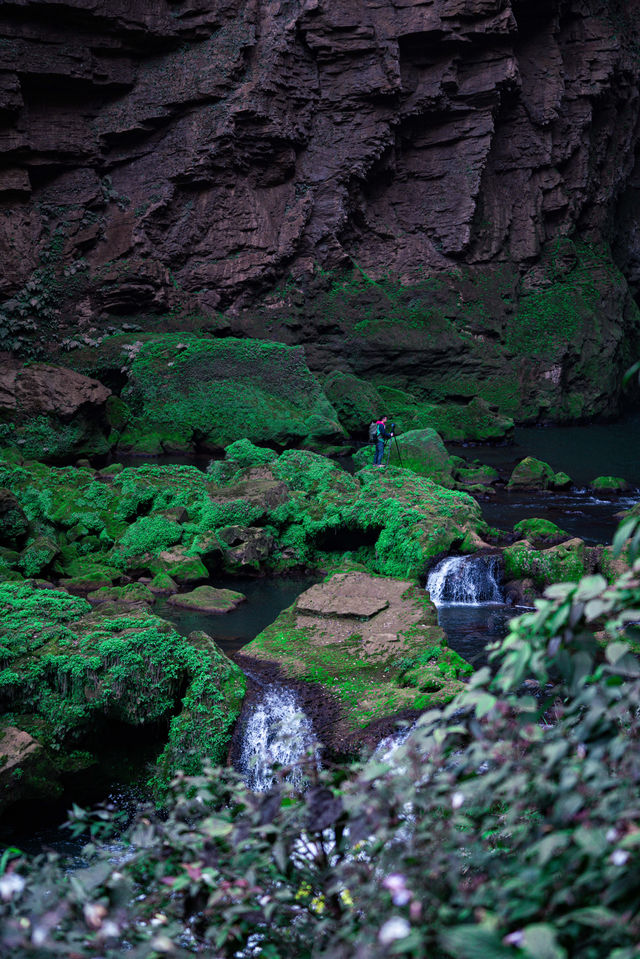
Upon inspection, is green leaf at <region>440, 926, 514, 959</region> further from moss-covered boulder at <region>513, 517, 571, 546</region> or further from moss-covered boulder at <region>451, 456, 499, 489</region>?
moss-covered boulder at <region>451, 456, 499, 489</region>

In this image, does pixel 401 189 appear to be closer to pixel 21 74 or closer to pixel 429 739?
pixel 21 74

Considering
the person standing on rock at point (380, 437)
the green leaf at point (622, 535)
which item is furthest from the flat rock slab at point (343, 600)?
the person standing on rock at point (380, 437)

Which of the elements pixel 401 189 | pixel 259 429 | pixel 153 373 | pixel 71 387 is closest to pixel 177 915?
pixel 71 387

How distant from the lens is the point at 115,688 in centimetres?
613

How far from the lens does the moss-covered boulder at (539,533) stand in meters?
12.6

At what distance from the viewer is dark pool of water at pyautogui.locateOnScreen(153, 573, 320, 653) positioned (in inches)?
365

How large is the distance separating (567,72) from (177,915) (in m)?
39.6

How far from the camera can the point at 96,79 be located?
28.6 metres

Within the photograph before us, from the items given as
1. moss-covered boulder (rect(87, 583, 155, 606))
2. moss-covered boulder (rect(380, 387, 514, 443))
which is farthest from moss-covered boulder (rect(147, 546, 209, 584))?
moss-covered boulder (rect(380, 387, 514, 443))

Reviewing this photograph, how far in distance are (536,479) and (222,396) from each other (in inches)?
408

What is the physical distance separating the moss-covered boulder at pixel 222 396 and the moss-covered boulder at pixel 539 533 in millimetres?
10312

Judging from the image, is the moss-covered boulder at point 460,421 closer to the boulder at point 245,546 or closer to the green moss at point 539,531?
the green moss at point 539,531

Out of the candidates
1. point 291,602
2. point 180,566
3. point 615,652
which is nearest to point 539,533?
point 291,602

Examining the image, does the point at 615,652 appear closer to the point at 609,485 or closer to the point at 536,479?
the point at 536,479
